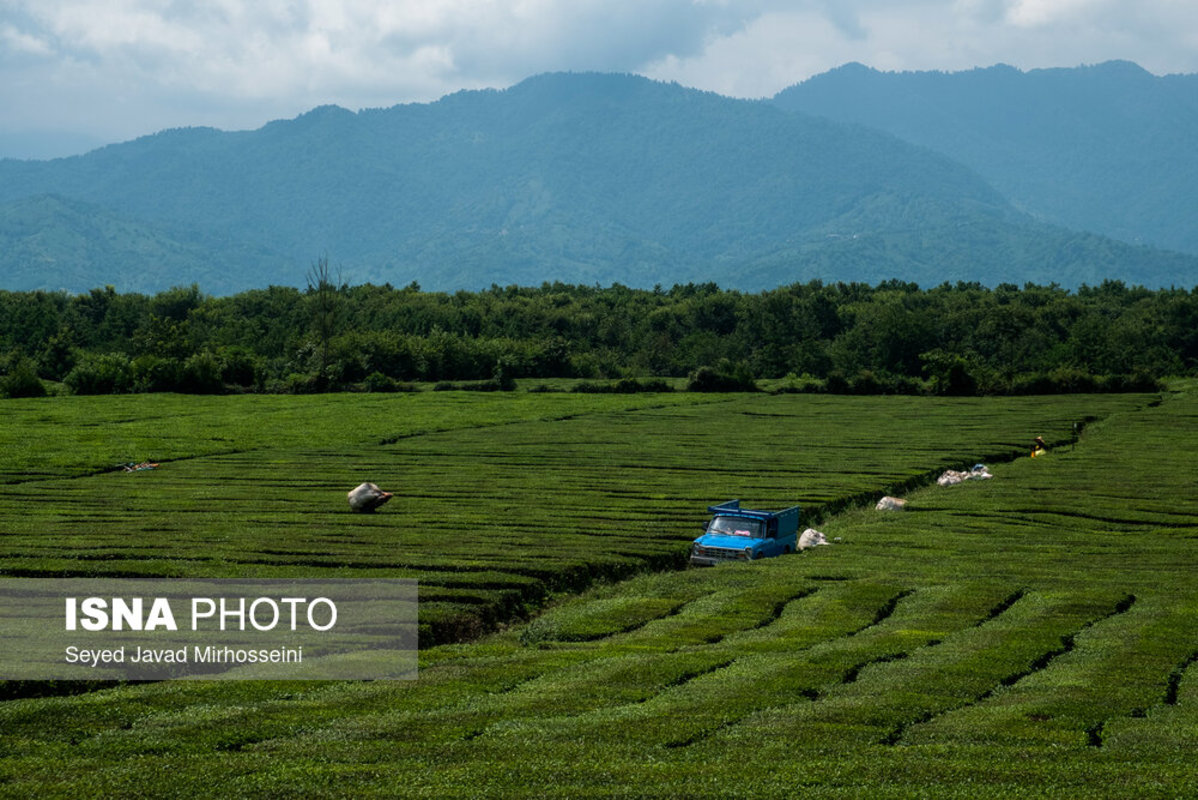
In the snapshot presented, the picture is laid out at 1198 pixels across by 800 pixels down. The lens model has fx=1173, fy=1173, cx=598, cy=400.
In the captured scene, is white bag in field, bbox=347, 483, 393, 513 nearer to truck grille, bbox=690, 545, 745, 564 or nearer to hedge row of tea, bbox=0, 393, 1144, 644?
hedge row of tea, bbox=0, 393, 1144, 644

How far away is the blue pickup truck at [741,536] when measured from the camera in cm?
4403

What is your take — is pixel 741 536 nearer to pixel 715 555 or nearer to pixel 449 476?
pixel 715 555

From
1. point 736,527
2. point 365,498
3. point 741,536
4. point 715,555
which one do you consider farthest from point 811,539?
point 365,498

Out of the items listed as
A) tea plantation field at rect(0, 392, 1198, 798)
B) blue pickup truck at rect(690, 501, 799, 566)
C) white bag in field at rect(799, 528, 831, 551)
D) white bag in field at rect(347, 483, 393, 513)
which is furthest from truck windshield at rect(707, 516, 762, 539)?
white bag in field at rect(347, 483, 393, 513)

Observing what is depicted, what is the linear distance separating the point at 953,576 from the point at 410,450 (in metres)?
51.8

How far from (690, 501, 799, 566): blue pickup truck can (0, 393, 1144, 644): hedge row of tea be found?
186 centimetres

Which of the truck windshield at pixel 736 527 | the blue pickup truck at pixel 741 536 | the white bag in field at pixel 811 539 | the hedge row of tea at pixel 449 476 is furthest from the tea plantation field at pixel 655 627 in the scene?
the truck windshield at pixel 736 527

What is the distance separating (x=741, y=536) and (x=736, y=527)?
0.53 m

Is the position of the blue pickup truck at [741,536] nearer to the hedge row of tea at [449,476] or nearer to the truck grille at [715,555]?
the truck grille at [715,555]

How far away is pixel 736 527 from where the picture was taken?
149 ft

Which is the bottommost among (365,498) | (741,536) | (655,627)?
(655,627)

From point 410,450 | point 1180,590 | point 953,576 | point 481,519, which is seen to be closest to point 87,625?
point 481,519

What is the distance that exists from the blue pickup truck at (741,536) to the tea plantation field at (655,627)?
1.13 m

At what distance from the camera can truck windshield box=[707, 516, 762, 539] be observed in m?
45.1
